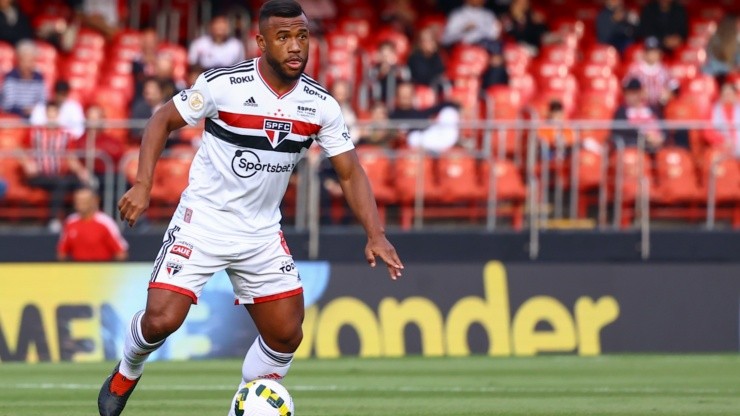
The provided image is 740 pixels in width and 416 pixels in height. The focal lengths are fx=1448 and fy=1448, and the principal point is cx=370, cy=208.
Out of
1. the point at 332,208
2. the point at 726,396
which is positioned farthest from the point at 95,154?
the point at 726,396

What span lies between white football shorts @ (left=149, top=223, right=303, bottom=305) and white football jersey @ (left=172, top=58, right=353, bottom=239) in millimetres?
65

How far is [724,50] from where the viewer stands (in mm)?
19828

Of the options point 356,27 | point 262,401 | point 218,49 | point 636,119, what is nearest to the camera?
point 262,401

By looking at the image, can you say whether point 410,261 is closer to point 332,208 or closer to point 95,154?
point 332,208

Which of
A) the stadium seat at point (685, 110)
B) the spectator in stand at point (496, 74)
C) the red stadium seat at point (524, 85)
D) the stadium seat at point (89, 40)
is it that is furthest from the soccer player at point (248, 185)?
the stadium seat at point (89, 40)

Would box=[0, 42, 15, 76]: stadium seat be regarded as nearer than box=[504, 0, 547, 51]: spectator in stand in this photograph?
Yes

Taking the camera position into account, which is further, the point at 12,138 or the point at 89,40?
the point at 89,40

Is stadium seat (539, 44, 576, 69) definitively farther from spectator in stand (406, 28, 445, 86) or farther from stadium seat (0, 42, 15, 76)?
stadium seat (0, 42, 15, 76)

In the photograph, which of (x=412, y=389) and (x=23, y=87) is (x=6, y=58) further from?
(x=412, y=389)

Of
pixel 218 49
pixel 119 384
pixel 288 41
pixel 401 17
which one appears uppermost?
pixel 401 17

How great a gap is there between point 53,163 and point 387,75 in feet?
14.4

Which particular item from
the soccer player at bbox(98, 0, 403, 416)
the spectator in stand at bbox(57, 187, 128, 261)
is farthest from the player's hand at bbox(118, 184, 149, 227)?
the spectator in stand at bbox(57, 187, 128, 261)

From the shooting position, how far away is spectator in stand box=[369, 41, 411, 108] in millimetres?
18266

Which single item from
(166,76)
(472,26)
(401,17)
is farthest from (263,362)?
(401,17)
